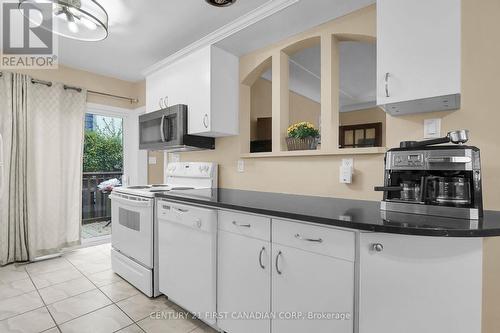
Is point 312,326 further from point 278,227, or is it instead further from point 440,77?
point 440,77

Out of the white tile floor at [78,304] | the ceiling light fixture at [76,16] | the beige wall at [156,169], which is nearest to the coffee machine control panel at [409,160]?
the white tile floor at [78,304]

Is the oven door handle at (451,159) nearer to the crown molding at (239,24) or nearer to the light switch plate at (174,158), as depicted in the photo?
the crown molding at (239,24)

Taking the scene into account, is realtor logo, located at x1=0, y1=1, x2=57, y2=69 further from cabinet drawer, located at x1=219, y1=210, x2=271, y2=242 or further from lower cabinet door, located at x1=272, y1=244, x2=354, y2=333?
lower cabinet door, located at x1=272, y1=244, x2=354, y2=333

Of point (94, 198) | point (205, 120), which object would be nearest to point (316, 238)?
point (205, 120)

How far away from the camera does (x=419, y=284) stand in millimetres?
1021

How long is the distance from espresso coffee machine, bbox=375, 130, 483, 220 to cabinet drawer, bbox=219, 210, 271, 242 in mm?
617

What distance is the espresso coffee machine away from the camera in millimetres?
1104

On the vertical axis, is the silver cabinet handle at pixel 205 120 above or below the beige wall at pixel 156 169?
above

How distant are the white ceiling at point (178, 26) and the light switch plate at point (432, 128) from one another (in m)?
0.88

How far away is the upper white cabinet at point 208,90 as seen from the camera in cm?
233

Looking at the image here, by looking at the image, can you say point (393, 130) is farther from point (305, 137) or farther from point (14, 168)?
point (14, 168)

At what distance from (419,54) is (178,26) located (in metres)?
1.94

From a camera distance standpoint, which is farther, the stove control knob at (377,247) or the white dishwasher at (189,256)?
the white dishwasher at (189,256)

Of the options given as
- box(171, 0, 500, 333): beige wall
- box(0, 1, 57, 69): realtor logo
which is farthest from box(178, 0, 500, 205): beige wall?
box(0, 1, 57, 69): realtor logo
